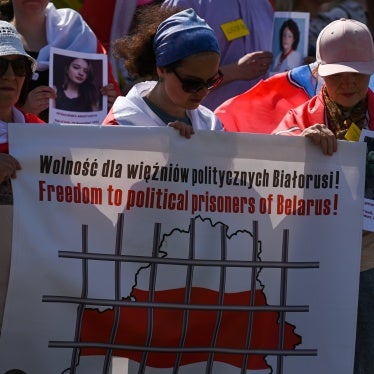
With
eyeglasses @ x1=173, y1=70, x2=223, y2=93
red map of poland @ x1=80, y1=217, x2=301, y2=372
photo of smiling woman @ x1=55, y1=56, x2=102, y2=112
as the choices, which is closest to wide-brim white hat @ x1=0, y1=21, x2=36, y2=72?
eyeglasses @ x1=173, y1=70, x2=223, y2=93

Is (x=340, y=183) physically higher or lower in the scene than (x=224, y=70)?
lower

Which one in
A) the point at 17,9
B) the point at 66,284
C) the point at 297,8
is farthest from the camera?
the point at 297,8

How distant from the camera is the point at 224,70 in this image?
7.11 m

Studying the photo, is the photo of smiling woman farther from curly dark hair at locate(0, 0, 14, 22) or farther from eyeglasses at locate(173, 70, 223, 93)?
eyeglasses at locate(173, 70, 223, 93)

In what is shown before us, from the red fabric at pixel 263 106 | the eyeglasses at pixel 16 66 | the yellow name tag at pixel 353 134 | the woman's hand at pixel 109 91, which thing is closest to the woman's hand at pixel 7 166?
the eyeglasses at pixel 16 66

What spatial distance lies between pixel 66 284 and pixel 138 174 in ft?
1.59

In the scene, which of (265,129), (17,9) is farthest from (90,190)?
(17,9)

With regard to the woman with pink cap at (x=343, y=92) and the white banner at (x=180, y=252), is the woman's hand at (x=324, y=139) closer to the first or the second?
the white banner at (x=180, y=252)

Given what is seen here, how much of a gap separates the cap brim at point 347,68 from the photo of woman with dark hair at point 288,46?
1726 millimetres

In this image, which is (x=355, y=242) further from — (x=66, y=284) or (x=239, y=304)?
(x=66, y=284)

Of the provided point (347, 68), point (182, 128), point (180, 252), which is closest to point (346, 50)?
point (347, 68)

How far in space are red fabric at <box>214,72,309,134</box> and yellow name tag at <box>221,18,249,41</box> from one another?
2.96 feet

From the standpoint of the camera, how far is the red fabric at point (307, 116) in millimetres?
5445

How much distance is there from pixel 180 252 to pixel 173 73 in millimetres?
688
